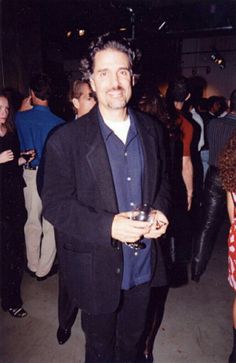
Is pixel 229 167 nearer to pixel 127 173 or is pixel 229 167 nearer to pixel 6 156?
pixel 127 173

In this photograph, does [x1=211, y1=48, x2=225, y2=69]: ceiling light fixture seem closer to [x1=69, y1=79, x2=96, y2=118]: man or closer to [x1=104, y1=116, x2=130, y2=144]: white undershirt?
[x1=69, y1=79, x2=96, y2=118]: man

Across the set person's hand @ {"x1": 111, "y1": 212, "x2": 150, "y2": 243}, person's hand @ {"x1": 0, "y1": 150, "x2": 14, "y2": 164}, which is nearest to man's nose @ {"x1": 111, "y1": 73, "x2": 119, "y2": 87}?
person's hand @ {"x1": 111, "y1": 212, "x2": 150, "y2": 243}

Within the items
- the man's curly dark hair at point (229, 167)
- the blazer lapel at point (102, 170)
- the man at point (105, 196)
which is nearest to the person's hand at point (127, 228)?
the man at point (105, 196)

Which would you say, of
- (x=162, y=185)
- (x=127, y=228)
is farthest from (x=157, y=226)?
(x=162, y=185)

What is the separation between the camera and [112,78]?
5.56 ft

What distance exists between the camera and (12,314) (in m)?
2.97

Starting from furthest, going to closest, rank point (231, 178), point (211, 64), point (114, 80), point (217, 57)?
point (211, 64) → point (217, 57) → point (231, 178) → point (114, 80)

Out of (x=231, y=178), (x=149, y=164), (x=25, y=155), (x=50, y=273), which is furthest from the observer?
(x=50, y=273)

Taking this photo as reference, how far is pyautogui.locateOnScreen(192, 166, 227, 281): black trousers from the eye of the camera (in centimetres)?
332

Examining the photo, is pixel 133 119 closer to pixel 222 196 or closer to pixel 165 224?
pixel 165 224

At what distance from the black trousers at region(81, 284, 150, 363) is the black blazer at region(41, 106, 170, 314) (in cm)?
15

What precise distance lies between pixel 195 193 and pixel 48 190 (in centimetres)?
502

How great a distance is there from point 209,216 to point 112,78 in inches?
85.9

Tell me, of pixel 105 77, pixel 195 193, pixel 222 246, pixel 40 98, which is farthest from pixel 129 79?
pixel 195 193
